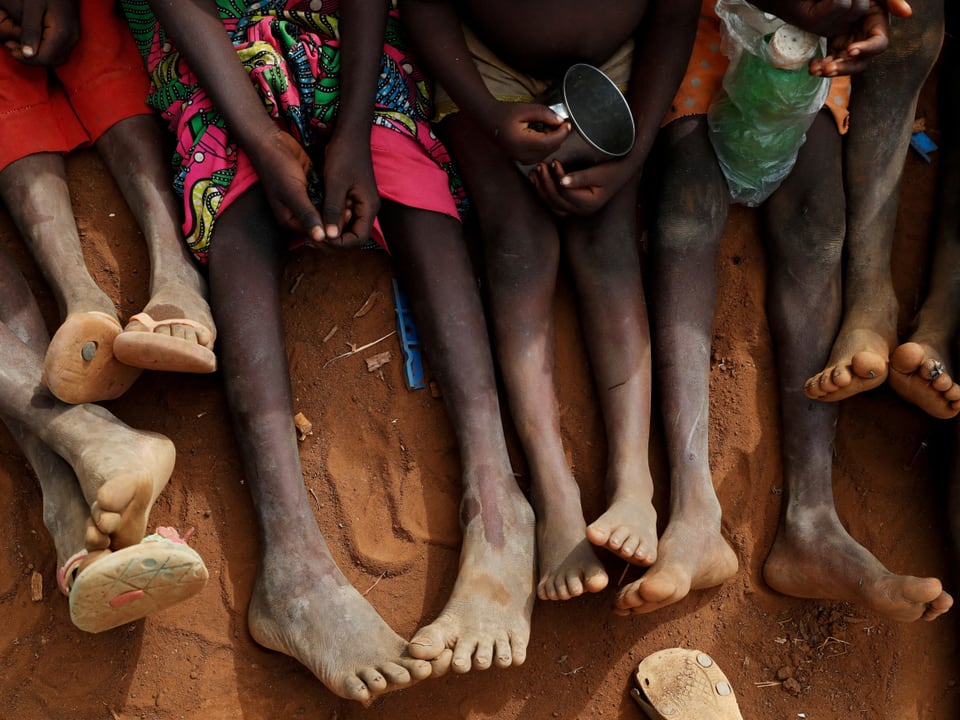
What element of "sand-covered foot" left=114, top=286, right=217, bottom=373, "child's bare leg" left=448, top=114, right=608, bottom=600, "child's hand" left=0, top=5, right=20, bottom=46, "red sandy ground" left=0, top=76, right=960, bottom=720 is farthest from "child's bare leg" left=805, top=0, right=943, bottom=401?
"child's hand" left=0, top=5, right=20, bottom=46

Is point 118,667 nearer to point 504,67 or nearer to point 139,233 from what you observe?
point 139,233

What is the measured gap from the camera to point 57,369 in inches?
74.3

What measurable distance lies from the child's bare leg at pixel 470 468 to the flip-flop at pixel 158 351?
0.50m

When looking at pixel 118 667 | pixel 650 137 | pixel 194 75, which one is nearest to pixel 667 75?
pixel 650 137

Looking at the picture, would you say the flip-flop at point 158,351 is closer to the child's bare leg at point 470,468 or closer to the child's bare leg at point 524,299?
the child's bare leg at point 470,468

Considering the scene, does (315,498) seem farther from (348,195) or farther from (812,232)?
(812,232)

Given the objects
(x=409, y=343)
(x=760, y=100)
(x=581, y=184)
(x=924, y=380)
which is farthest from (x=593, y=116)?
(x=924, y=380)

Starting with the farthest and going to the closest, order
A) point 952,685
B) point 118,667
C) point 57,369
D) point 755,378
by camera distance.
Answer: point 755,378 < point 952,685 < point 118,667 < point 57,369

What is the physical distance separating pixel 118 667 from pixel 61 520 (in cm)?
33

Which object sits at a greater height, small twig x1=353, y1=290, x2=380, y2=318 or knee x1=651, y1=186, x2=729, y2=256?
knee x1=651, y1=186, x2=729, y2=256

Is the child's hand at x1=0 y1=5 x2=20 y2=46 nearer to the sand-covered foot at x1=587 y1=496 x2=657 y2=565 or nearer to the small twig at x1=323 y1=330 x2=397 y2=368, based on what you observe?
the small twig at x1=323 y1=330 x2=397 y2=368

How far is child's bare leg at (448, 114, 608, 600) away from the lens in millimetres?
2125

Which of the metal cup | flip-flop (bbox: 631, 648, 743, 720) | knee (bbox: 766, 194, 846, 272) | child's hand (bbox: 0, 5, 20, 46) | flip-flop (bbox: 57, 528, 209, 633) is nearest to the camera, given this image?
flip-flop (bbox: 57, 528, 209, 633)

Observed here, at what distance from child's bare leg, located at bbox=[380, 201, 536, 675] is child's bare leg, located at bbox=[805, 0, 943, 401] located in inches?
32.5
